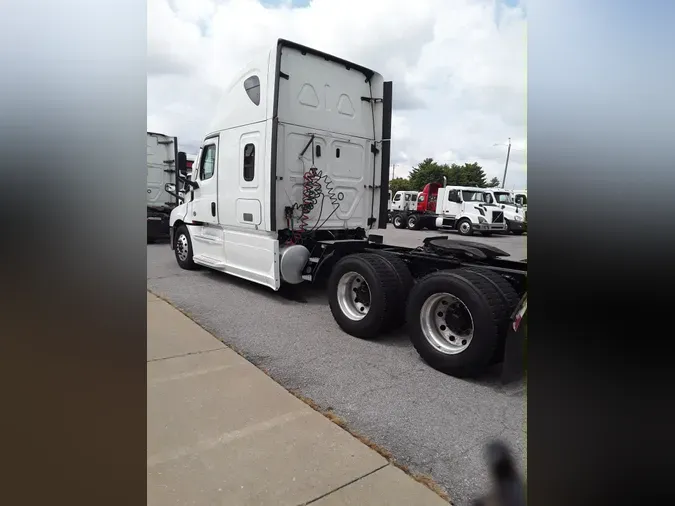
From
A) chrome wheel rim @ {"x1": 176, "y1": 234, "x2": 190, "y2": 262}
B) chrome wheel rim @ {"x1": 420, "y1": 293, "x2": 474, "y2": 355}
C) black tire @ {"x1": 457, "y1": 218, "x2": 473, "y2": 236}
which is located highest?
black tire @ {"x1": 457, "y1": 218, "x2": 473, "y2": 236}

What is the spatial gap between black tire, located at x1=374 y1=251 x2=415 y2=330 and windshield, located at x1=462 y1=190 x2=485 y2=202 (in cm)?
1568

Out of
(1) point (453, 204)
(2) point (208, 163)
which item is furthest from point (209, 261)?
(1) point (453, 204)

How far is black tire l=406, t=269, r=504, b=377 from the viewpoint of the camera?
3719mm

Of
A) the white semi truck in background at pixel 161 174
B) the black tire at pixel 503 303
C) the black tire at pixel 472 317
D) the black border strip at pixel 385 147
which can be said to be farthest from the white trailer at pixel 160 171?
the black tire at pixel 503 303

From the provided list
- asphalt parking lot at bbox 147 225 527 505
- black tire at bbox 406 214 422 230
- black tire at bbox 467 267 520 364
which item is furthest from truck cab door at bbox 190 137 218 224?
black tire at bbox 406 214 422 230

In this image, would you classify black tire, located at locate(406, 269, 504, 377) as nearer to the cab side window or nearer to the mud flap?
the mud flap

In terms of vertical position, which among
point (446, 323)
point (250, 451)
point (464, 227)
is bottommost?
point (250, 451)

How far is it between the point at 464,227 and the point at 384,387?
16657 millimetres

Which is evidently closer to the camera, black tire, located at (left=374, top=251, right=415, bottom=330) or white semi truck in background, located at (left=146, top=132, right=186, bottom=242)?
black tire, located at (left=374, top=251, right=415, bottom=330)

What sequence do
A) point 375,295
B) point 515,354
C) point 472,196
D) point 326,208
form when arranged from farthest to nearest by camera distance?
1. point 472,196
2. point 326,208
3. point 375,295
4. point 515,354

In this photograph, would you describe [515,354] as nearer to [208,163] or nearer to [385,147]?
[385,147]

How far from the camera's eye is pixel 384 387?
3.79m
